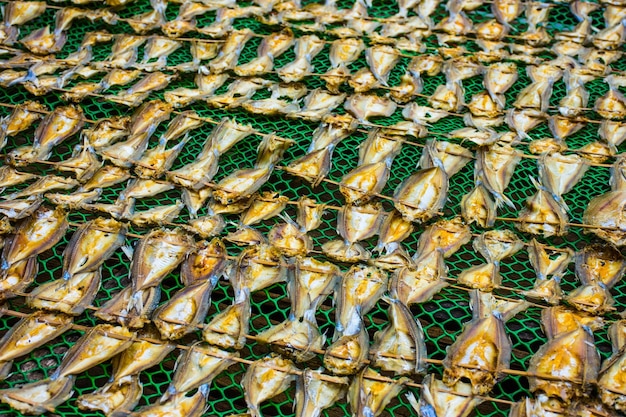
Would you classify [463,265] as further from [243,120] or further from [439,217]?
[243,120]

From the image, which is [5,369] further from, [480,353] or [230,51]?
[230,51]

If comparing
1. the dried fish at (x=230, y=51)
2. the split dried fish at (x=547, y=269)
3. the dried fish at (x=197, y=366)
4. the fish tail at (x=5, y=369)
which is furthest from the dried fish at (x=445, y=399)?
the dried fish at (x=230, y=51)

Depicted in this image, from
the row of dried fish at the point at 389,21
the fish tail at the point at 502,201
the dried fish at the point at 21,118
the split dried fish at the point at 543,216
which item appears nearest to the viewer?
the split dried fish at the point at 543,216

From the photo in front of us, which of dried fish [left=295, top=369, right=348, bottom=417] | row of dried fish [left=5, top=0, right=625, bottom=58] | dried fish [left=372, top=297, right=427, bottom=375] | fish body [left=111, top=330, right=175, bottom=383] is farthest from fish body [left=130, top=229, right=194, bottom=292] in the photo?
row of dried fish [left=5, top=0, right=625, bottom=58]

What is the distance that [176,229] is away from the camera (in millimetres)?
2646

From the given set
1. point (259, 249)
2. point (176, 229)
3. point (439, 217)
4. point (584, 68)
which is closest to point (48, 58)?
point (176, 229)

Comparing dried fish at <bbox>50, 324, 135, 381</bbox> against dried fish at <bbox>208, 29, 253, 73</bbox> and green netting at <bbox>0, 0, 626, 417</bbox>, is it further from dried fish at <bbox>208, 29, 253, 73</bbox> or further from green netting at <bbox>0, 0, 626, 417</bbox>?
dried fish at <bbox>208, 29, 253, 73</bbox>

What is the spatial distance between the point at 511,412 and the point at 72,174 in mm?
2211

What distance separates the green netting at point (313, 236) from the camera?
2279 millimetres

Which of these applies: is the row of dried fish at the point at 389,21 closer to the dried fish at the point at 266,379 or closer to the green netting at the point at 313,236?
the green netting at the point at 313,236

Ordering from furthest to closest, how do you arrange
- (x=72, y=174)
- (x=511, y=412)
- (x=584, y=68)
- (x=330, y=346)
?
1. (x=584, y=68)
2. (x=72, y=174)
3. (x=330, y=346)
4. (x=511, y=412)

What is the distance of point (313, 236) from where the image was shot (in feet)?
9.30

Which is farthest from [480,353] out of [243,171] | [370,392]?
[243,171]

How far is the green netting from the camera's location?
7.48 ft
